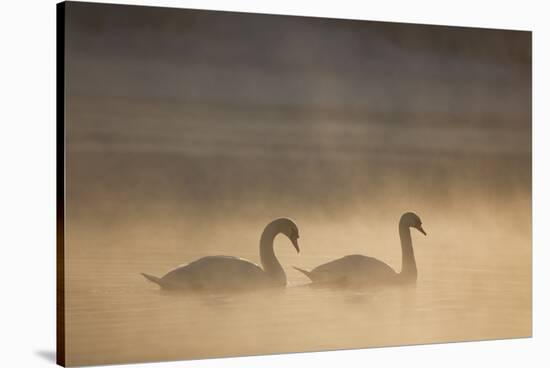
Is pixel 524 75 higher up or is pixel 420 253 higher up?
pixel 524 75

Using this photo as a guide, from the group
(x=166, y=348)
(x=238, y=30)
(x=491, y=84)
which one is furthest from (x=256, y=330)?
(x=491, y=84)

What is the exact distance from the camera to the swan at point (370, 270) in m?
7.87

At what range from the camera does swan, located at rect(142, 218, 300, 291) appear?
7445 mm

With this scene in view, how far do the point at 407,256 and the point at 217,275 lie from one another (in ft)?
4.67

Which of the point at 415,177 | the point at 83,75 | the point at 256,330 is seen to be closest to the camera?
the point at 83,75

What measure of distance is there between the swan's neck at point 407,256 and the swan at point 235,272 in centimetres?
80

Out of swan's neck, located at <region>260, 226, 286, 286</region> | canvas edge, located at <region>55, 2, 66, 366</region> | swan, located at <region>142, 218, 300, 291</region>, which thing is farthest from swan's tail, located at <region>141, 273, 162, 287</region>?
swan's neck, located at <region>260, 226, 286, 286</region>

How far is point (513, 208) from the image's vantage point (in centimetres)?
849

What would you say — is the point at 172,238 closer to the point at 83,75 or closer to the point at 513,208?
the point at 83,75

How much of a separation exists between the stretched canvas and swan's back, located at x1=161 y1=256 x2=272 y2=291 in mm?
13

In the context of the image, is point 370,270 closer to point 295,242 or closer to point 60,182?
point 295,242

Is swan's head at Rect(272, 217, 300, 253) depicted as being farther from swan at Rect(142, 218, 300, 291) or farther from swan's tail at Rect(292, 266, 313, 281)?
swan's tail at Rect(292, 266, 313, 281)

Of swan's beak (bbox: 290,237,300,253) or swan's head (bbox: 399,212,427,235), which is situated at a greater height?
swan's head (bbox: 399,212,427,235)

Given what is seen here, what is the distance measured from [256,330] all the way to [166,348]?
24.6 inches
